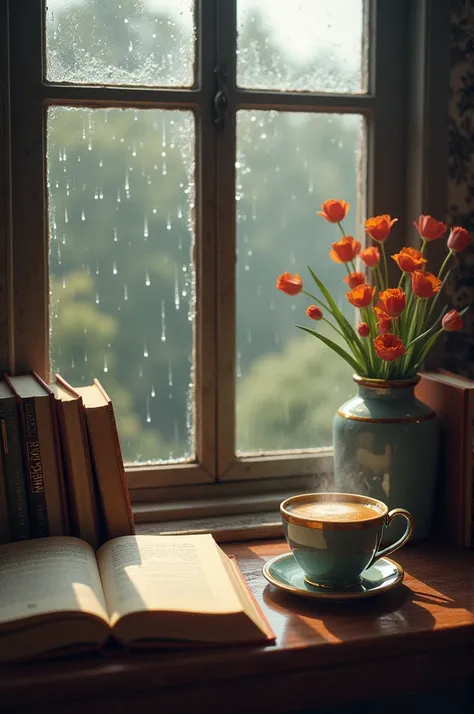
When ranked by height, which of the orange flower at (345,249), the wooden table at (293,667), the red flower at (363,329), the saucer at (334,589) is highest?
the orange flower at (345,249)

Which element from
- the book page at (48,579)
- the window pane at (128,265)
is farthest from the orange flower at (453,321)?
the book page at (48,579)

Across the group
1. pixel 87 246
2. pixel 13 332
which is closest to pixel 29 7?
pixel 87 246

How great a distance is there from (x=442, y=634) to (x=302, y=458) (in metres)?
0.56

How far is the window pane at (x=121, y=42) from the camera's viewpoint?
4.92ft

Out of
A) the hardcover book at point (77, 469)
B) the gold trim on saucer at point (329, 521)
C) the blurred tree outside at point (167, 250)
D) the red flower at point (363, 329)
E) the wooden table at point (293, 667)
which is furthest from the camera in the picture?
the blurred tree outside at point (167, 250)

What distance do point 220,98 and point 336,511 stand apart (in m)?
0.75

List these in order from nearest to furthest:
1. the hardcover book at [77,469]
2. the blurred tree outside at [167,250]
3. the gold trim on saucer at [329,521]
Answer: the gold trim on saucer at [329,521] → the hardcover book at [77,469] → the blurred tree outside at [167,250]

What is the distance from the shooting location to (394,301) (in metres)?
1.37

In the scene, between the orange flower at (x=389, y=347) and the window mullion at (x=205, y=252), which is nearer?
the orange flower at (x=389, y=347)

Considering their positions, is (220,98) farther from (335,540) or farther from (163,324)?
(335,540)

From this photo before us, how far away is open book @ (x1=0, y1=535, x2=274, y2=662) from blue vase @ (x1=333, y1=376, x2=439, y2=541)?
1.00ft

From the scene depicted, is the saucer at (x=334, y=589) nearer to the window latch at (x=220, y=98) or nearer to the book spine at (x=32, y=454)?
the book spine at (x=32, y=454)

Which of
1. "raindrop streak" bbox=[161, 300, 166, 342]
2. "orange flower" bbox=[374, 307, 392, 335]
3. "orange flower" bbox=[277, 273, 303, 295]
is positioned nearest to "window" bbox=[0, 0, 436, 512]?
"raindrop streak" bbox=[161, 300, 166, 342]

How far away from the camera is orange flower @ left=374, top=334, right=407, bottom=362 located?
4.48 feet
